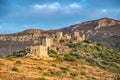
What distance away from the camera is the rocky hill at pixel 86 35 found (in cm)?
15025

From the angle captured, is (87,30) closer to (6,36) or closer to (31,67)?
(6,36)

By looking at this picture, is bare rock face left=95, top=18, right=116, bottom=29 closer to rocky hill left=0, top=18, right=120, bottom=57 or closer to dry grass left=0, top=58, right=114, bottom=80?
rocky hill left=0, top=18, right=120, bottom=57

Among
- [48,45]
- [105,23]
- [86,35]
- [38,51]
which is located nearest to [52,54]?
[38,51]

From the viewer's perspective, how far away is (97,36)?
169000mm

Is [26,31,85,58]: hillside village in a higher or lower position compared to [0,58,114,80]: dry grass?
higher

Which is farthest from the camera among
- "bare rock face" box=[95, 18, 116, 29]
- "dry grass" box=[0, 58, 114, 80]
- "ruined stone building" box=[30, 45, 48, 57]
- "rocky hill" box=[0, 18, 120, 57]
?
"bare rock face" box=[95, 18, 116, 29]

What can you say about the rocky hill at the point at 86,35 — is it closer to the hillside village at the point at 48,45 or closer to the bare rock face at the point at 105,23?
the bare rock face at the point at 105,23

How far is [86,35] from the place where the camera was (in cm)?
17575

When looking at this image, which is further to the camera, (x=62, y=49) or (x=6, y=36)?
(x=6, y=36)

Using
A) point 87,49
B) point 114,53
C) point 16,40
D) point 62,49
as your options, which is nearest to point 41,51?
point 62,49

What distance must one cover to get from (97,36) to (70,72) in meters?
99.7

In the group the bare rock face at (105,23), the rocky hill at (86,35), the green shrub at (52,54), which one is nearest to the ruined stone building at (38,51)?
the green shrub at (52,54)

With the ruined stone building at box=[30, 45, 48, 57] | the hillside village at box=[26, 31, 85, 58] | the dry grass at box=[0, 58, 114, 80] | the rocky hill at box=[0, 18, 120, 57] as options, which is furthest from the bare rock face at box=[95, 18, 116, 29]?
the ruined stone building at box=[30, 45, 48, 57]

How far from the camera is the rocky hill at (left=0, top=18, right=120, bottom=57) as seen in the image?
493 feet
